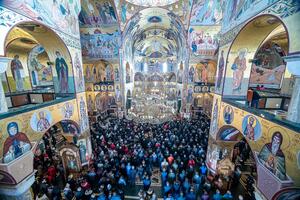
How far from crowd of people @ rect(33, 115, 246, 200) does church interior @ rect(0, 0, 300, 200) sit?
0.07 m

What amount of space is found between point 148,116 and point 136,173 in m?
9.16

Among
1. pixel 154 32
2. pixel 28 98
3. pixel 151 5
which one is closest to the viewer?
pixel 28 98

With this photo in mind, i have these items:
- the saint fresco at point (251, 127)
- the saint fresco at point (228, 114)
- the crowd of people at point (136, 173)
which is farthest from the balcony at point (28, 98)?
the saint fresco at point (251, 127)

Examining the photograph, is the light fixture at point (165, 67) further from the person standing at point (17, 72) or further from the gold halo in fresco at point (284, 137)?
the gold halo in fresco at point (284, 137)

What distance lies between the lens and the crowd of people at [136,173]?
591 cm

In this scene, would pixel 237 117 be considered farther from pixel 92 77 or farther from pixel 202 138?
pixel 92 77

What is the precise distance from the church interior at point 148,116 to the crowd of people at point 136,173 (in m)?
0.07

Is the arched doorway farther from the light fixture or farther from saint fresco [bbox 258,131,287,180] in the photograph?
the light fixture

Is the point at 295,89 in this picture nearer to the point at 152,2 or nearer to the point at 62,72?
the point at 62,72

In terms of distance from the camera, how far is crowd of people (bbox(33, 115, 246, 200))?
5.91 m

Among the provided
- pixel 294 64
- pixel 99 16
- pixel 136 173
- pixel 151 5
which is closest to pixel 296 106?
pixel 294 64

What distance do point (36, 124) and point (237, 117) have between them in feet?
28.0

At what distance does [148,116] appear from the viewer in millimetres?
16188

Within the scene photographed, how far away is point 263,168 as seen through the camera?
4.04 m
